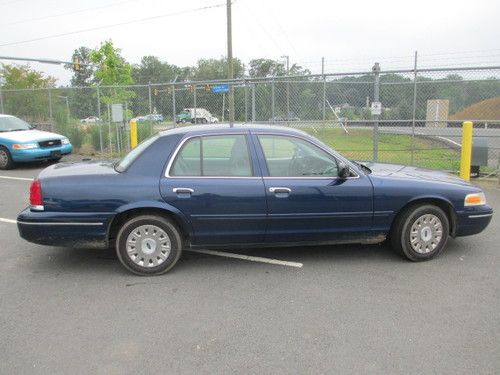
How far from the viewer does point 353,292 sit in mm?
4348

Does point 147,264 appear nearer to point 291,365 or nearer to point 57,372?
point 57,372

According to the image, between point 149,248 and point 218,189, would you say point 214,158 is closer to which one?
point 218,189

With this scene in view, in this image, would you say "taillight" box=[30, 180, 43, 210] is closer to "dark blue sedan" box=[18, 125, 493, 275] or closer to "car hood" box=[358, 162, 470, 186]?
Answer: "dark blue sedan" box=[18, 125, 493, 275]

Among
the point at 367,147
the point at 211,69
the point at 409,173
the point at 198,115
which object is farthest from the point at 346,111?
the point at 211,69

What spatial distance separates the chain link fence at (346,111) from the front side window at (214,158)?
5.86 meters

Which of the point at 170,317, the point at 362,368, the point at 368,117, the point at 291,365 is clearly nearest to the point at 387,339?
the point at 362,368

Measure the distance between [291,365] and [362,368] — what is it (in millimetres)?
466

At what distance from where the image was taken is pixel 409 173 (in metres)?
5.36

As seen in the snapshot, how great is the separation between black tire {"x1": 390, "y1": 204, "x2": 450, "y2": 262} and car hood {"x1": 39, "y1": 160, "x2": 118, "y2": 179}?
119 inches

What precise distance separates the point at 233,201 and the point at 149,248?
3.15 ft

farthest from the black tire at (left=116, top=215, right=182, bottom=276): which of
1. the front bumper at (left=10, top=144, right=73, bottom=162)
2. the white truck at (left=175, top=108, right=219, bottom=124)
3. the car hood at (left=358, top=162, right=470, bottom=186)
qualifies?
the white truck at (left=175, top=108, right=219, bottom=124)

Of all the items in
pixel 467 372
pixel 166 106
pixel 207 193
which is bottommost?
pixel 467 372

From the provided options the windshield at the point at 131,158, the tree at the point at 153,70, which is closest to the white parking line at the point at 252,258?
the windshield at the point at 131,158

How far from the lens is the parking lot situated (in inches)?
127
